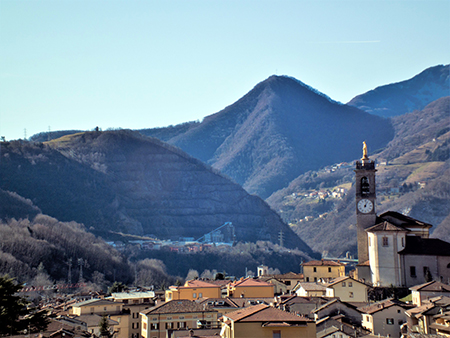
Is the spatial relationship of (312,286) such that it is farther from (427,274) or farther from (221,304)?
(221,304)

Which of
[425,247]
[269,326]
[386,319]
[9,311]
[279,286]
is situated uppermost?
[425,247]

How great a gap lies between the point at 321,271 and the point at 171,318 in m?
40.2

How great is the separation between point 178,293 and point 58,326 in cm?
2617

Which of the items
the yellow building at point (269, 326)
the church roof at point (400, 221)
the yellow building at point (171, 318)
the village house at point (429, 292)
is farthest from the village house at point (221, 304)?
the church roof at point (400, 221)

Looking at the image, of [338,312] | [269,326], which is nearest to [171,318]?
[338,312]

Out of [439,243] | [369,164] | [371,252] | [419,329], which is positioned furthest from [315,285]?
[419,329]

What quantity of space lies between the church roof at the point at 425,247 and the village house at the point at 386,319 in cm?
2156

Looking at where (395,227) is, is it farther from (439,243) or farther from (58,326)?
(58,326)

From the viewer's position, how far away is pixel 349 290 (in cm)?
8162

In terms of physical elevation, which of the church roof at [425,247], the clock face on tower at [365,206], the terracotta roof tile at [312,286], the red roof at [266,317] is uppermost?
the clock face on tower at [365,206]

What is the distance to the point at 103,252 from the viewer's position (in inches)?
6944

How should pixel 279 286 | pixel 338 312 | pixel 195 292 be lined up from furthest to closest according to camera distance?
pixel 279 286 < pixel 195 292 < pixel 338 312

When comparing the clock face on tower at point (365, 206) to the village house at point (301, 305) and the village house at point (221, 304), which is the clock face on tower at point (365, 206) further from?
the village house at point (221, 304)

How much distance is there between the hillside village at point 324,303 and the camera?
177 feet
